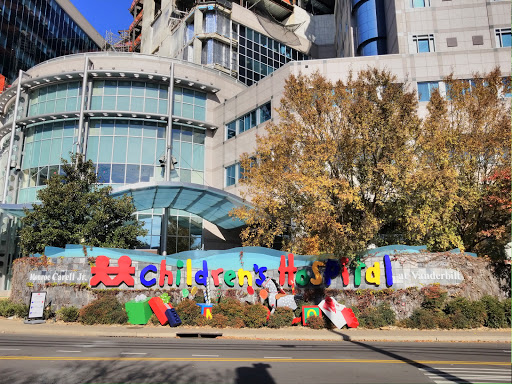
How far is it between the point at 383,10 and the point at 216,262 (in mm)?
35417

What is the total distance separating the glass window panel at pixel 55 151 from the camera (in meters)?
36.1

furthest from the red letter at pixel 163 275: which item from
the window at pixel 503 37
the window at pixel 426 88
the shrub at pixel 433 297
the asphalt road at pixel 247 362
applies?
the window at pixel 503 37

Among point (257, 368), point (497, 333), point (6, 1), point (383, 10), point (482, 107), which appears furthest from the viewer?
point (6, 1)

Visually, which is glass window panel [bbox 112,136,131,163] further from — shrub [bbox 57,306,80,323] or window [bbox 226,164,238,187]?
shrub [bbox 57,306,80,323]

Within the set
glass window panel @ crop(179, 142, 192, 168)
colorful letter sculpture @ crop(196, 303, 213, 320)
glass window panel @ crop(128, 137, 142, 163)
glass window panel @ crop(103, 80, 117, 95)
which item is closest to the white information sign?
colorful letter sculpture @ crop(196, 303, 213, 320)

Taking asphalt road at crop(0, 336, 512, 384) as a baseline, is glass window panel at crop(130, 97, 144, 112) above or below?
above

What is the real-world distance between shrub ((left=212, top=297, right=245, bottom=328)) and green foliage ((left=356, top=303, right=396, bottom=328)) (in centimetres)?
545

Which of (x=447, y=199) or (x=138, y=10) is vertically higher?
(x=138, y=10)

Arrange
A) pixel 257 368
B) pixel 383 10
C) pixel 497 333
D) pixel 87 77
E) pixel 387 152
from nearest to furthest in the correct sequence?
pixel 257 368 < pixel 497 333 < pixel 387 152 < pixel 87 77 < pixel 383 10

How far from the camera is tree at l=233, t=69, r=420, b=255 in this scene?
716 inches

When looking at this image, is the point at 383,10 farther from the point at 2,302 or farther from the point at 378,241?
the point at 2,302

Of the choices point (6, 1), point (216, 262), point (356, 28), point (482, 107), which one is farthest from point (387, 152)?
point (6, 1)

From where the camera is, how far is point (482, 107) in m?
21.5

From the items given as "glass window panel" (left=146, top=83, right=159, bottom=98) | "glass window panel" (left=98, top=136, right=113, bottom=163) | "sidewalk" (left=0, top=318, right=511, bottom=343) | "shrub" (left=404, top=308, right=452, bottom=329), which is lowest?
"sidewalk" (left=0, top=318, right=511, bottom=343)
